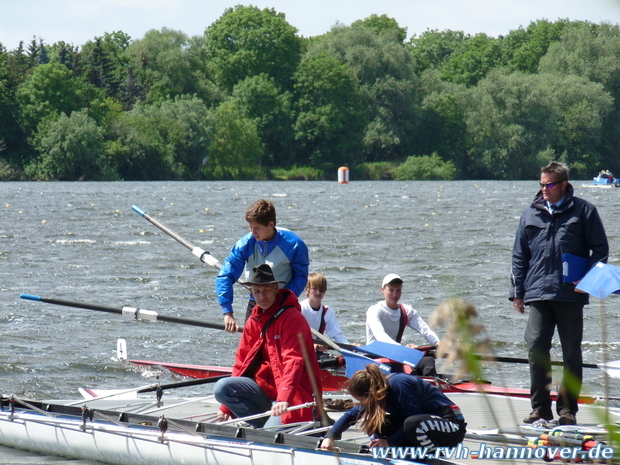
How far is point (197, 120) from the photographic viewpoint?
6075 centimetres

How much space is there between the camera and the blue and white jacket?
5719mm

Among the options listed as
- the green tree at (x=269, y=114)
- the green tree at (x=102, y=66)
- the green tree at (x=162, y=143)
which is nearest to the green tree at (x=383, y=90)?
the green tree at (x=269, y=114)

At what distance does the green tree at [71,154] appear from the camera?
5769 centimetres

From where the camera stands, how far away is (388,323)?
732cm

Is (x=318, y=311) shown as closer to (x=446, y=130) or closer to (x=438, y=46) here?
(x=446, y=130)

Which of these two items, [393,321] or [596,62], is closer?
[393,321]

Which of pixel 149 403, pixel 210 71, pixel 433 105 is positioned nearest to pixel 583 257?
pixel 149 403

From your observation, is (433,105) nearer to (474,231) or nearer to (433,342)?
(474,231)

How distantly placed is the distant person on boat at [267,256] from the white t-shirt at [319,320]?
4.77 ft

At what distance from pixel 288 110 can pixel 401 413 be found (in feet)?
223

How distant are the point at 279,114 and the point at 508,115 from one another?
60.6ft

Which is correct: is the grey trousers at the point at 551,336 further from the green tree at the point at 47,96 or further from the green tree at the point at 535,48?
the green tree at the point at 535,48

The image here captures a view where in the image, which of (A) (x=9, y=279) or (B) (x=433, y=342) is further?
(A) (x=9, y=279)

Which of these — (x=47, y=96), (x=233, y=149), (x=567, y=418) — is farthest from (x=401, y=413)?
(x=47, y=96)
